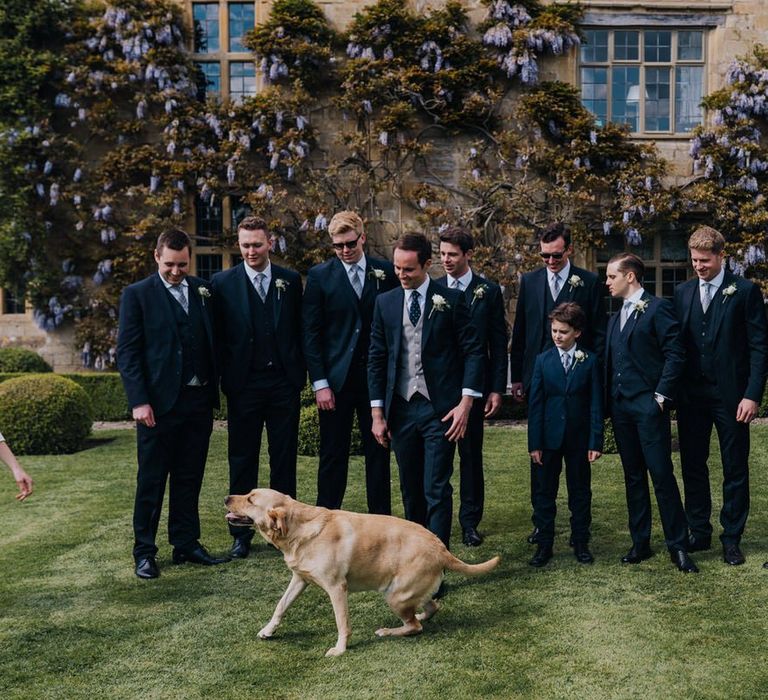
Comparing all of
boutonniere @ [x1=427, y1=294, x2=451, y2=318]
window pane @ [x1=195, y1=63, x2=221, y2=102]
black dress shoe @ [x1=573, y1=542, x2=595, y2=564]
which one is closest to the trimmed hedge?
window pane @ [x1=195, y1=63, x2=221, y2=102]

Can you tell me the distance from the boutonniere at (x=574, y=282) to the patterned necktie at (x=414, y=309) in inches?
51.0

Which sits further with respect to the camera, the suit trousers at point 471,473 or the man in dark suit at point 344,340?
the suit trousers at point 471,473

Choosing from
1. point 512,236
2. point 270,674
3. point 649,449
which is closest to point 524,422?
point 512,236

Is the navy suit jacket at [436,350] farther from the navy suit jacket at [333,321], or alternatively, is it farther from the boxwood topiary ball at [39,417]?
the boxwood topiary ball at [39,417]

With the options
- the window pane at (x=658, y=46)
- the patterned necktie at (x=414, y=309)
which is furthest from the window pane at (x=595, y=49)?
the patterned necktie at (x=414, y=309)

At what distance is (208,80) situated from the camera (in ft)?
53.1

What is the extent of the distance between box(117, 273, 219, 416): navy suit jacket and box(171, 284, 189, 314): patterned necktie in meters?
0.08

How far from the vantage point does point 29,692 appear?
4207mm

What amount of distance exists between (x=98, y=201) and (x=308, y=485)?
8.77 m

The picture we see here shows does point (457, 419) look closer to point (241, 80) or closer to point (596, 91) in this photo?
point (596, 91)

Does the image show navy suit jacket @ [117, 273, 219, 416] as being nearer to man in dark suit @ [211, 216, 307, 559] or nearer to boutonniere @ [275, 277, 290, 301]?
man in dark suit @ [211, 216, 307, 559]

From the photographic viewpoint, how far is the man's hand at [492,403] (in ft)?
21.1

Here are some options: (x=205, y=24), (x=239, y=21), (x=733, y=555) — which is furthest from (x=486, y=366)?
(x=205, y=24)

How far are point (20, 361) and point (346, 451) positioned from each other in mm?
10355
